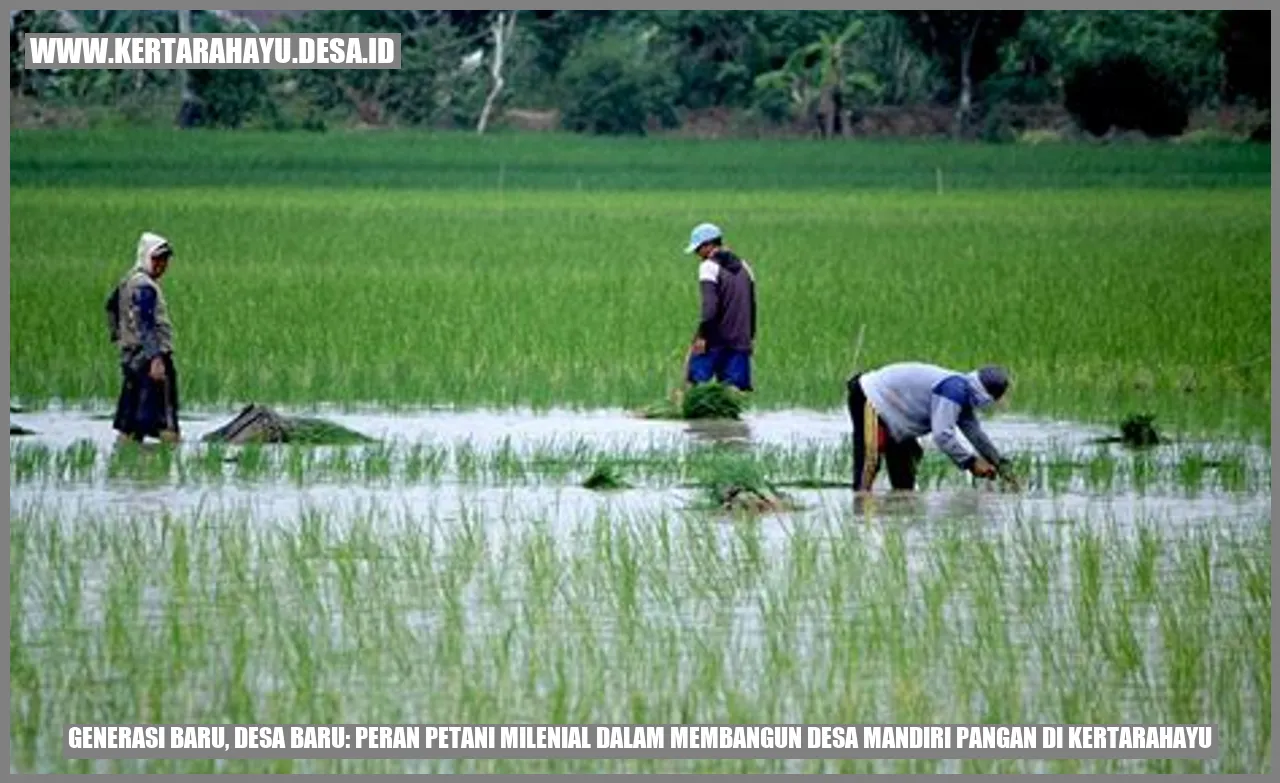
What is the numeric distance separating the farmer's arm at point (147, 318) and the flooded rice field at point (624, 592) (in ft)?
1.39

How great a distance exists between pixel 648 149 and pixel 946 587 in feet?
125

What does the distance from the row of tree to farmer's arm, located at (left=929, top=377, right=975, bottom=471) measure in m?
39.3

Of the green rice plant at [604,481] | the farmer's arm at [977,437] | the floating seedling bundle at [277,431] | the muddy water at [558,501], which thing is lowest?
the muddy water at [558,501]

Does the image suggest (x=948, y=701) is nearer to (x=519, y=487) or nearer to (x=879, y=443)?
(x=879, y=443)

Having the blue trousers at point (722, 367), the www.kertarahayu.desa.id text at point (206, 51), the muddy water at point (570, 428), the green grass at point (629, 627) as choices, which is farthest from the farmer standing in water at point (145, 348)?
the blue trousers at point (722, 367)

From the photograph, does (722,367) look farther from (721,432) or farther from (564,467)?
(564,467)

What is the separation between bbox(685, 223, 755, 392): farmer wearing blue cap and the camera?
45.3 ft

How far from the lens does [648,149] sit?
155 ft

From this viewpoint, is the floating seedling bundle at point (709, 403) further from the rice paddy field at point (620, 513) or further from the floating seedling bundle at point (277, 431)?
the floating seedling bundle at point (277, 431)

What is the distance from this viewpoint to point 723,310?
14016mm

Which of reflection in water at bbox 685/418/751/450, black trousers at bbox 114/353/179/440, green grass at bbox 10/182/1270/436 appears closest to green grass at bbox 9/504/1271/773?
black trousers at bbox 114/353/179/440

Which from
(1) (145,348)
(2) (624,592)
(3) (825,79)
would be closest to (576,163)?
(3) (825,79)

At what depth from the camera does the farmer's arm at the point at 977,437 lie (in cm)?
1080

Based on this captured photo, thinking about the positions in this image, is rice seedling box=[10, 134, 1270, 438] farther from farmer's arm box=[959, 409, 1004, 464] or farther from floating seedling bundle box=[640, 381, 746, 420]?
farmer's arm box=[959, 409, 1004, 464]
